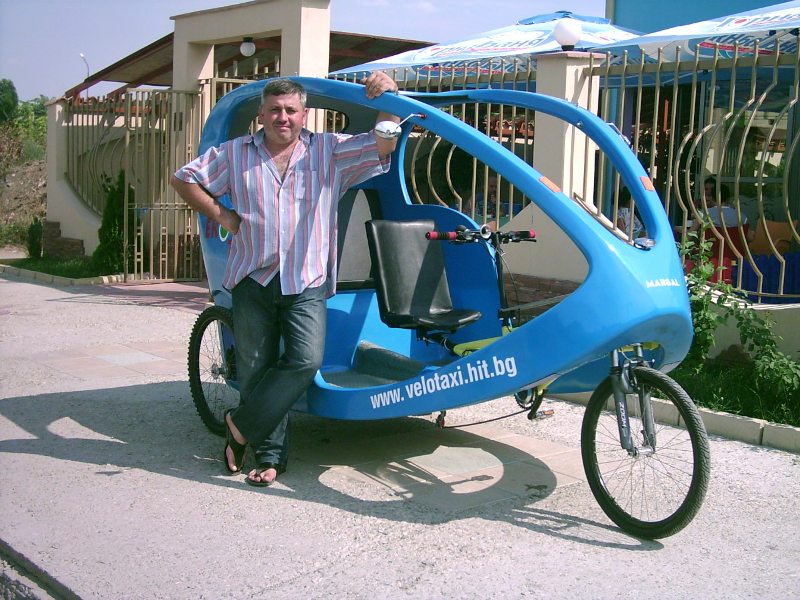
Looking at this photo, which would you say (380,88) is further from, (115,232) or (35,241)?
(35,241)

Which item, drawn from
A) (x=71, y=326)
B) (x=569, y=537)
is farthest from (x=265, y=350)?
(x=71, y=326)

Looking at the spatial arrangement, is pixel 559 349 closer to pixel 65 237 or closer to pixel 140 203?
pixel 140 203

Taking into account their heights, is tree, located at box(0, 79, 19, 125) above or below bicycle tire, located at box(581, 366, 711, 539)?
above

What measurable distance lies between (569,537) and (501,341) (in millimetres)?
889

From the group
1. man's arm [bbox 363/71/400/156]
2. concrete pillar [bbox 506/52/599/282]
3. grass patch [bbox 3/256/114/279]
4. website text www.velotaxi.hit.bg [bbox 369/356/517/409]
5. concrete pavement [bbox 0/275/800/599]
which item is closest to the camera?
concrete pavement [bbox 0/275/800/599]

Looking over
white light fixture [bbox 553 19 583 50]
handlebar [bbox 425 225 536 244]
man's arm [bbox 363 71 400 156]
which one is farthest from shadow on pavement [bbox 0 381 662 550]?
white light fixture [bbox 553 19 583 50]

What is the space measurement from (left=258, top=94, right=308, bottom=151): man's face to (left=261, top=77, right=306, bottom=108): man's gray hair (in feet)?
0.06

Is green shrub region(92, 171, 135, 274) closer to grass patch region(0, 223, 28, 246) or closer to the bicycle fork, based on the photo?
grass patch region(0, 223, 28, 246)

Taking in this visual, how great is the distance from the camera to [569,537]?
4305 mm

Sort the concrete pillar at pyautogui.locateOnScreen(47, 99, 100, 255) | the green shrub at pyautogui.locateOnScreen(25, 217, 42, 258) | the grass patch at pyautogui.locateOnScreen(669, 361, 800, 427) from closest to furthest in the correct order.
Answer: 1. the grass patch at pyautogui.locateOnScreen(669, 361, 800, 427)
2. the concrete pillar at pyautogui.locateOnScreen(47, 99, 100, 255)
3. the green shrub at pyautogui.locateOnScreen(25, 217, 42, 258)

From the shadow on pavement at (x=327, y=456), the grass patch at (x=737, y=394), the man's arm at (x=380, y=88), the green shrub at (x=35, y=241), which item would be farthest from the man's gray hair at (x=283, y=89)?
the green shrub at (x=35, y=241)

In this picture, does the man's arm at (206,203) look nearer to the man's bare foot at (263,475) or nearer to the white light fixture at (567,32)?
the man's bare foot at (263,475)

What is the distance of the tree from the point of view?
2897 centimetres

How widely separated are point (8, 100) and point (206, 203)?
2814cm
